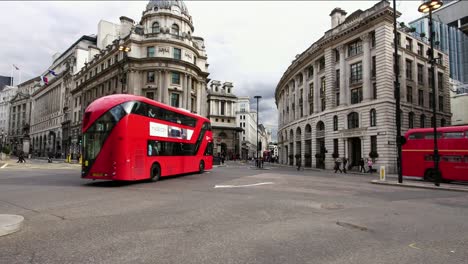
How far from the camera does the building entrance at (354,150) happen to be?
34219mm

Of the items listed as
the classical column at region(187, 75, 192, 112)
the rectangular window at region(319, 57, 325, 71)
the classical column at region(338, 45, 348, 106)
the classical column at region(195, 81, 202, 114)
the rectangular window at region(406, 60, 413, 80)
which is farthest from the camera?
the classical column at region(195, 81, 202, 114)

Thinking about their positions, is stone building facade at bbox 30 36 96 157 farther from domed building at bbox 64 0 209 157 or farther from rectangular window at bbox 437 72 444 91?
rectangular window at bbox 437 72 444 91

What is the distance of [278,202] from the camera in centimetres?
895

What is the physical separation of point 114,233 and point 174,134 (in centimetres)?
1168

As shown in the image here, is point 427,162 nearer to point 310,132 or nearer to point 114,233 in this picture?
point 114,233

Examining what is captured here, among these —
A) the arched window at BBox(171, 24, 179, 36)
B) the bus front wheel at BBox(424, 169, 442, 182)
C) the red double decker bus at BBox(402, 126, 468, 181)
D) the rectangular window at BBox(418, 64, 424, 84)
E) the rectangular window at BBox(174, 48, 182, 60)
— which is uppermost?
the arched window at BBox(171, 24, 179, 36)

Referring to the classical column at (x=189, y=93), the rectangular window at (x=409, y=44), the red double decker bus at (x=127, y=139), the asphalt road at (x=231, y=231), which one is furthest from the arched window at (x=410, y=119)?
the classical column at (x=189, y=93)

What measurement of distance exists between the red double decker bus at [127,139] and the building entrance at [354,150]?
24847 millimetres

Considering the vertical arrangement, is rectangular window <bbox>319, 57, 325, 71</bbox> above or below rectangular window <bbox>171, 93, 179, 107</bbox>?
above

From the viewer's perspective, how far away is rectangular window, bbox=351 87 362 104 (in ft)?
111

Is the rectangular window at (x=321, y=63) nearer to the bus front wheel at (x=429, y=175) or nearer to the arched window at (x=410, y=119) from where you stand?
the arched window at (x=410, y=119)

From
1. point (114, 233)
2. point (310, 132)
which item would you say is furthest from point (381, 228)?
point (310, 132)

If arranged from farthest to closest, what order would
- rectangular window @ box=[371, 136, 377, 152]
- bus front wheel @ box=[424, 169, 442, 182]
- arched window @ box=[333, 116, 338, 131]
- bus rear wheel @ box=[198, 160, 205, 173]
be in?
arched window @ box=[333, 116, 338, 131]
rectangular window @ box=[371, 136, 377, 152]
bus rear wheel @ box=[198, 160, 205, 173]
bus front wheel @ box=[424, 169, 442, 182]

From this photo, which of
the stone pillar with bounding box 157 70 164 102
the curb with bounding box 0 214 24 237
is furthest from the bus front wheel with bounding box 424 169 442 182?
the stone pillar with bounding box 157 70 164 102
